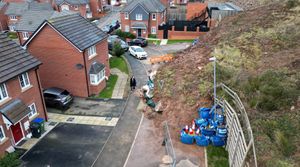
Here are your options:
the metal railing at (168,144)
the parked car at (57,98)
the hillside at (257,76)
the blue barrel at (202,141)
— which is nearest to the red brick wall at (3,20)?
the parked car at (57,98)

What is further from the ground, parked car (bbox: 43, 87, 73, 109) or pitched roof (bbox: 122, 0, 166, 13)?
pitched roof (bbox: 122, 0, 166, 13)

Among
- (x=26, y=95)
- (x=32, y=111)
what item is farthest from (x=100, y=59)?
(x=26, y=95)

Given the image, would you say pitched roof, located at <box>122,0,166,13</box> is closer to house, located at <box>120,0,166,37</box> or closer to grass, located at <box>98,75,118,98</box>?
house, located at <box>120,0,166,37</box>

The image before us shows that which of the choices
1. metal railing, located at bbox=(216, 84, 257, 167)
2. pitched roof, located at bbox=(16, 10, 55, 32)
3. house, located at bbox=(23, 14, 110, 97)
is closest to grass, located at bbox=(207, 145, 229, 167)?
metal railing, located at bbox=(216, 84, 257, 167)

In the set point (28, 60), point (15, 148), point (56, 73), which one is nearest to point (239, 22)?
point (56, 73)

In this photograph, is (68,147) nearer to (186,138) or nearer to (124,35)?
(186,138)
